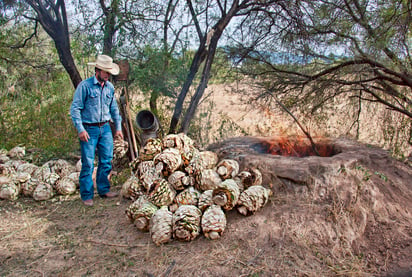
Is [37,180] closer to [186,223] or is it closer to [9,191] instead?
[9,191]

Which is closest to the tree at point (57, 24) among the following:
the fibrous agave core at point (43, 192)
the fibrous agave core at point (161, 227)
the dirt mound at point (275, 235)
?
the fibrous agave core at point (43, 192)

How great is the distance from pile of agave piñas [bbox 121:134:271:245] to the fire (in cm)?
113

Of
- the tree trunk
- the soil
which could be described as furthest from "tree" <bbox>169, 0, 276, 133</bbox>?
the soil

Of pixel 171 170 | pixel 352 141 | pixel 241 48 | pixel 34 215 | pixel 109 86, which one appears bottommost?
pixel 34 215

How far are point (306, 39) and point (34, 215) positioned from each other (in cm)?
505

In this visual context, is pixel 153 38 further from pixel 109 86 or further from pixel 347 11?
pixel 347 11

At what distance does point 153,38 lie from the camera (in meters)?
6.31

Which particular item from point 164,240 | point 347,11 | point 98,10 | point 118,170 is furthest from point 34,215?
point 347,11

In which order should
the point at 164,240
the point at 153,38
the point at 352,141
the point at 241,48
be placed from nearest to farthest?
the point at 164,240 < the point at 352,141 < the point at 241,48 < the point at 153,38

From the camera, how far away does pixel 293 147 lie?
5.04 metres

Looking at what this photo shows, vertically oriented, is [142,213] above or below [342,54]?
below

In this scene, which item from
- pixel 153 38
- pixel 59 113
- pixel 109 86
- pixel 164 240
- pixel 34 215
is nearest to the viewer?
pixel 164 240

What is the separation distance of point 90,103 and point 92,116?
17 cm

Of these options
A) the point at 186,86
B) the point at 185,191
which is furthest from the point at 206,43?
the point at 185,191
